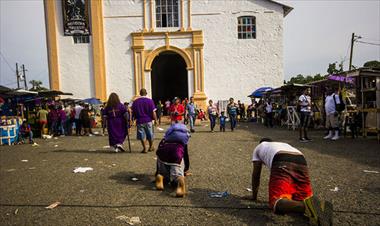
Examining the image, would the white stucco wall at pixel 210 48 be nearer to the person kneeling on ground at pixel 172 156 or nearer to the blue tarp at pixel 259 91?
the blue tarp at pixel 259 91

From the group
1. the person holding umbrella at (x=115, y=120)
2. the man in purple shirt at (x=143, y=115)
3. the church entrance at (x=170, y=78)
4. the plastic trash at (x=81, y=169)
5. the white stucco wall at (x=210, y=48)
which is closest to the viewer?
the plastic trash at (x=81, y=169)

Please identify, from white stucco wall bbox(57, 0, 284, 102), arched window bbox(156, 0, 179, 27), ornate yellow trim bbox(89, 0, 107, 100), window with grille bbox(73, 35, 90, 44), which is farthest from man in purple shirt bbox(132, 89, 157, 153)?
window with grille bbox(73, 35, 90, 44)

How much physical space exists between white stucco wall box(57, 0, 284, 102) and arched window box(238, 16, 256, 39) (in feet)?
1.04

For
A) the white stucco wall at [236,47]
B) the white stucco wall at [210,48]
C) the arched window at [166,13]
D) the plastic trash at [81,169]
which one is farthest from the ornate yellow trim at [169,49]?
the plastic trash at [81,169]

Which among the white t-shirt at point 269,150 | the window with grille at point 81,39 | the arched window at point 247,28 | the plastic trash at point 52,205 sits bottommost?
the plastic trash at point 52,205

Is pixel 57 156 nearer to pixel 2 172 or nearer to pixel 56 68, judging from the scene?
pixel 2 172

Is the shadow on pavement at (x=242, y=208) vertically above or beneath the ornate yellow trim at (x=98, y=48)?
beneath

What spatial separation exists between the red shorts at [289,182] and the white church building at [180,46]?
18.6m

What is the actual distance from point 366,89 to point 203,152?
256 inches

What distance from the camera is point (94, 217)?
147 inches

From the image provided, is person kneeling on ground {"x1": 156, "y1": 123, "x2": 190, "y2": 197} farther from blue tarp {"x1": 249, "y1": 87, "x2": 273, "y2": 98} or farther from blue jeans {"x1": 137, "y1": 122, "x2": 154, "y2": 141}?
blue tarp {"x1": 249, "y1": 87, "x2": 273, "y2": 98}

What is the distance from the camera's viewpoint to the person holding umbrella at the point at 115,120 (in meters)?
8.38

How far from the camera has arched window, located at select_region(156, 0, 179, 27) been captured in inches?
888

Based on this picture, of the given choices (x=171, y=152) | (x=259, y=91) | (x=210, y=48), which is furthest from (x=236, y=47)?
(x=171, y=152)
